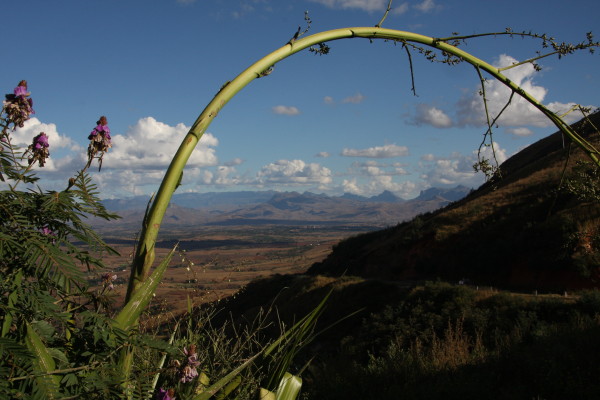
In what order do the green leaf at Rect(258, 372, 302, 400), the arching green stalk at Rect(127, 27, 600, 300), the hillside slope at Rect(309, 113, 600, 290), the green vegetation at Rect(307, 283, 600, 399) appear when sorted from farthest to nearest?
the hillside slope at Rect(309, 113, 600, 290) → the green vegetation at Rect(307, 283, 600, 399) → the green leaf at Rect(258, 372, 302, 400) → the arching green stalk at Rect(127, 27, 600, 300)

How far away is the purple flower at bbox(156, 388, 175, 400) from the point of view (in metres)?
1.55

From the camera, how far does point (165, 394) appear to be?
1.61m

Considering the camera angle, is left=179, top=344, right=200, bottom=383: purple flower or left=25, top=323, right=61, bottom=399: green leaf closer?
left=25, top=323, right=61, bottom=399: green leaf

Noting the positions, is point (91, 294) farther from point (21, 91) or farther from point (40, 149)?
point (21, 91)

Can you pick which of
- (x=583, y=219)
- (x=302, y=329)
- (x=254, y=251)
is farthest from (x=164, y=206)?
(x=254, y=251)

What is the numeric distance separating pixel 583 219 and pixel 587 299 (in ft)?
38.6

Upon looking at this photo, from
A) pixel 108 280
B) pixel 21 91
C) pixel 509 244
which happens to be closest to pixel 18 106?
pixel 21 91

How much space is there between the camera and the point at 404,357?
9844mm

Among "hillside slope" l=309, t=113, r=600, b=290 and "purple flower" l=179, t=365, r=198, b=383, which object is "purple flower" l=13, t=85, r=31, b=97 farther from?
"hillside slope" l=309, t=113, r=600, b=290

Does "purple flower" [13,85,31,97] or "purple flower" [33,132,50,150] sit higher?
"purple flower" [13,85,31,97]

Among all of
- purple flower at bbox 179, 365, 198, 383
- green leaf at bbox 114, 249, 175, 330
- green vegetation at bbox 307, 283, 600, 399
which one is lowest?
A: green vegetation at bbox 307, 283, 600, 399

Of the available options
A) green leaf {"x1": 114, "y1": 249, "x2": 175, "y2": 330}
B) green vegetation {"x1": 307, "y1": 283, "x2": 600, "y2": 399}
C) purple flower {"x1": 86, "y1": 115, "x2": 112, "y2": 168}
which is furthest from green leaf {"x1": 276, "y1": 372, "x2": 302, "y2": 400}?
green vegetation {"x1": 307, "y1": 283, "x2": 600, "y2": 399}

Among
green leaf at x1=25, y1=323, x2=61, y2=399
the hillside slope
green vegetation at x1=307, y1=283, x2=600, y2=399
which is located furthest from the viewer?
the hillside slope

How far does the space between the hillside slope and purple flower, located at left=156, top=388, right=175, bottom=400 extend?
19.8 m
